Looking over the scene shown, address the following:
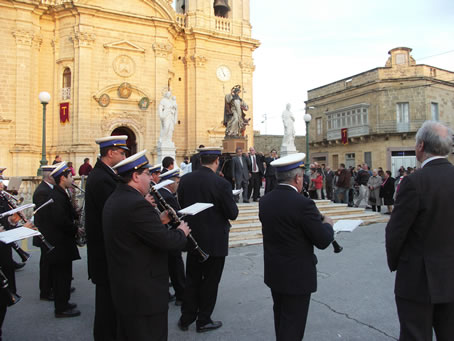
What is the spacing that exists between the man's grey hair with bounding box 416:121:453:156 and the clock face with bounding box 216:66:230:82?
23936 millimetres

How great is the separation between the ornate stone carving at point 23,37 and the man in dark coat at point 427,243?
75.6 ft

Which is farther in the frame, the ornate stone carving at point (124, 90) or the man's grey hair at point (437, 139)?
the ornate stone carving at point (124, 90)

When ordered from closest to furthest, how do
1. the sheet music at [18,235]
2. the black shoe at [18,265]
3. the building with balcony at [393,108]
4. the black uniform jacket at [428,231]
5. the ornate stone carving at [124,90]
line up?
the black uniform jacket at [428,231], the sheet music at [18,235], the black shoe at [18,265], the ornate stone carving at [124,90], the building with balcony at [393,108]

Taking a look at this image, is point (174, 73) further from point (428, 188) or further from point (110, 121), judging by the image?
point (428, 188)

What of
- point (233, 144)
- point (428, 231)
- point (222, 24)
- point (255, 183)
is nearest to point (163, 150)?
point (233, 144)

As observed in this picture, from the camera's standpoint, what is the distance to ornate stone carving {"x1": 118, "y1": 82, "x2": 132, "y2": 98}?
72.4 ft

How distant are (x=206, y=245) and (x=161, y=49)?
21074mm

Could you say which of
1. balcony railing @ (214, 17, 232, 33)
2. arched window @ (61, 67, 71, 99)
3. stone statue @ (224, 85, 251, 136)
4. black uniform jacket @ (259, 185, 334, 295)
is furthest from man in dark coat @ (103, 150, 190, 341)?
balcony railing @ (214, 17, 232, 33)

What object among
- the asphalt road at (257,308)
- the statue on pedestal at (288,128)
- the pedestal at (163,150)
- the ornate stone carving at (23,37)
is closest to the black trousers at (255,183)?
the statue on pedestal at (288,128)

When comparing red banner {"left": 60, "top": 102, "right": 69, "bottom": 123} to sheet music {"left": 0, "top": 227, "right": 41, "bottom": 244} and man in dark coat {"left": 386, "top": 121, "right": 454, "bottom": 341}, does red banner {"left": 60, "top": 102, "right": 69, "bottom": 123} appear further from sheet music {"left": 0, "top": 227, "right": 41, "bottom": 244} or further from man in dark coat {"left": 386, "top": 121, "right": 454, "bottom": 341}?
man in dark coat {"left": 386, "top": 121, "right": 454, "bottom": 341}

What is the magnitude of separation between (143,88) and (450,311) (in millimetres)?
22219

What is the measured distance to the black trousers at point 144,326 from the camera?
2.75 meters

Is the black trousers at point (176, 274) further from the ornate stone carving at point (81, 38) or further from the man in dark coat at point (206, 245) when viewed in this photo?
the ornate stone carving at point (81, 38)

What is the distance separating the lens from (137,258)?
2.73 m
